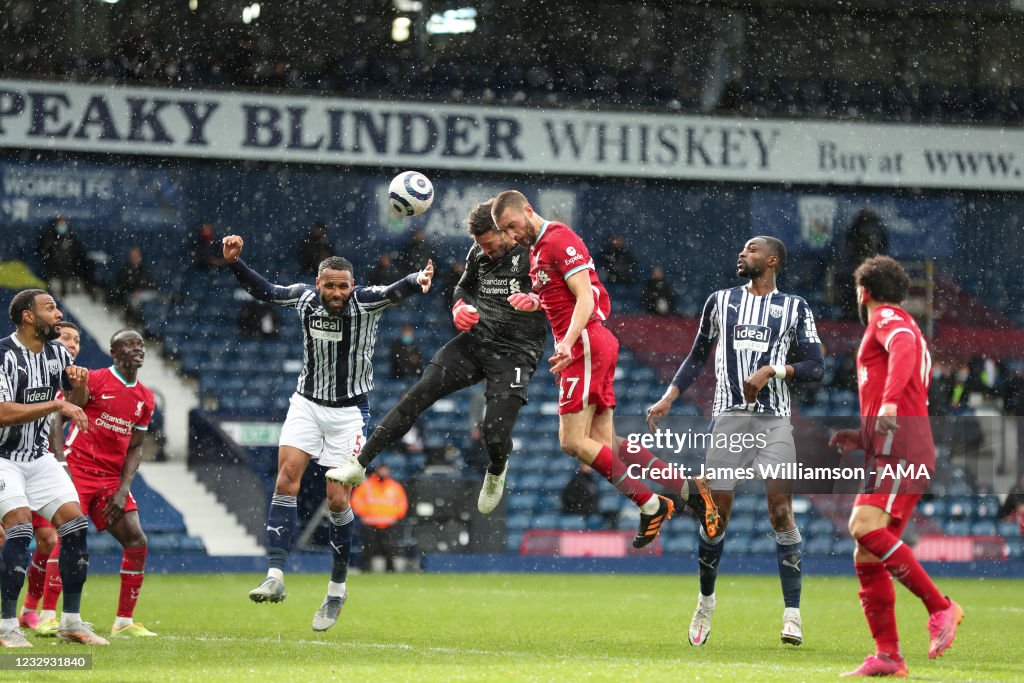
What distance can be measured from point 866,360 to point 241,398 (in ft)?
48.5

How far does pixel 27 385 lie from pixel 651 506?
11.7ft

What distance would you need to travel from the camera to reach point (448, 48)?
79.2ft

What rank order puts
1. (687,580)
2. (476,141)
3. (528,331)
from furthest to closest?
1. (476,141)
2. (687,580)
3. (528,331)

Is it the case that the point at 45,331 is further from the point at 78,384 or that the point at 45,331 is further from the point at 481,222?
the point at 481,222

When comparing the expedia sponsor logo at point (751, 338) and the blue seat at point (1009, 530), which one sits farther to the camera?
the blue seat at point (1009, 530)

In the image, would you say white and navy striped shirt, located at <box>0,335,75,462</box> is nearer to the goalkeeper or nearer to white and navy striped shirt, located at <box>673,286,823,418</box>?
the goalkeeper

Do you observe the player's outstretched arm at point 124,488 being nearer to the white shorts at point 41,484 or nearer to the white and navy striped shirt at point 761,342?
the white shorts at point 41,484

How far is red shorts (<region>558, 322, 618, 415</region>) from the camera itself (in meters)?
8.01

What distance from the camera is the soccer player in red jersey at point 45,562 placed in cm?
880

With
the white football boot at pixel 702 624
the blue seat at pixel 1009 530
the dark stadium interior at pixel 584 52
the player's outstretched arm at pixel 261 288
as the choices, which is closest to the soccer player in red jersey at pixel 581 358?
the white football boot at pixel 702 624

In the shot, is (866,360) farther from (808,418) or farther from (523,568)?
(808,418)

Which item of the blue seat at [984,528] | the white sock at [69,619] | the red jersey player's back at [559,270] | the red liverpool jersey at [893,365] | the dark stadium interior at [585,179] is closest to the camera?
the red liverpool jersey at [893,365]

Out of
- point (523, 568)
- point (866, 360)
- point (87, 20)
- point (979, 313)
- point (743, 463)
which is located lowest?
point (523, 568)

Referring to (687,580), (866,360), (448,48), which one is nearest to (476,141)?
(448,48)
